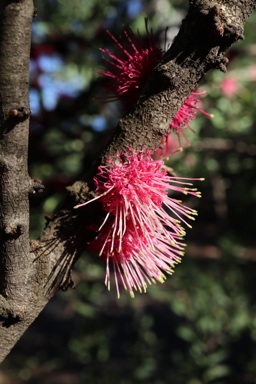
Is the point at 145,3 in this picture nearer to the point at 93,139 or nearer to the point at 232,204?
the point at 93,139

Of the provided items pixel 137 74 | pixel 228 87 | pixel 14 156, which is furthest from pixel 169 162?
pixel 14 156

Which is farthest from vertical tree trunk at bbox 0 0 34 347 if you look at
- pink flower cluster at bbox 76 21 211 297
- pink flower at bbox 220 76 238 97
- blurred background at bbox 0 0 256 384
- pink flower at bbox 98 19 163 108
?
pink flower at bbox 220 76 238 97

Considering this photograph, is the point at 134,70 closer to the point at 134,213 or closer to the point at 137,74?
the point at 137,74

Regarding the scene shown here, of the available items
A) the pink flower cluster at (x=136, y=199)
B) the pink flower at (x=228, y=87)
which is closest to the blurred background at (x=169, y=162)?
the pink flower at (x=228, y=87)

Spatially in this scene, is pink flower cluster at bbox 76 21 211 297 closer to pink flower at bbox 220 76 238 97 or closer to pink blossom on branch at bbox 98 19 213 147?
pink blossom on branch at bbox 98 19 213 147

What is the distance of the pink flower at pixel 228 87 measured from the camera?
293 cm

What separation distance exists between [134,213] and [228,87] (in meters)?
2.19

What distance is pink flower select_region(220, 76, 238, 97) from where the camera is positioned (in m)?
2.93

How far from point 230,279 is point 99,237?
2.33m

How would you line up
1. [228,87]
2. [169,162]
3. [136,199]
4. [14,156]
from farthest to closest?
[228,87] < [169,162] < [136,199] < [14,156]

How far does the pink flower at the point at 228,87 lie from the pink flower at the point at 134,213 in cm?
200

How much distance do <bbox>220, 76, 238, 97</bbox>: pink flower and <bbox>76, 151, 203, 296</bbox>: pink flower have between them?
200 centimetres

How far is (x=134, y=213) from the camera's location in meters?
1.01

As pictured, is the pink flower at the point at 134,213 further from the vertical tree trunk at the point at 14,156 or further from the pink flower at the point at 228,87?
the pink flower at the point at 228,87
